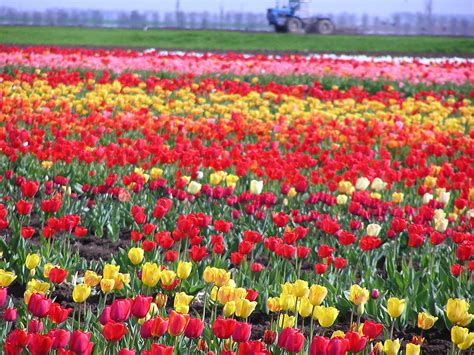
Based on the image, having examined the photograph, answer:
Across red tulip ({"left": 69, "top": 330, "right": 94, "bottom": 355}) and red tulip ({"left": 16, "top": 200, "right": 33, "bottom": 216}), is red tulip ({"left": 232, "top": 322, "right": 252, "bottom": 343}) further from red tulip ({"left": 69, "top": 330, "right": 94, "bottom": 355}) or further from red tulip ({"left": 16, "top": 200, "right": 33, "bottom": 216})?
red tulip ({"left": 16, "top": 200, "right": 33, "bottom": 216})

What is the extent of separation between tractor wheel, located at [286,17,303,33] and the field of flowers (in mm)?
29395

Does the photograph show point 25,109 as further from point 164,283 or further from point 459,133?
point 164,283

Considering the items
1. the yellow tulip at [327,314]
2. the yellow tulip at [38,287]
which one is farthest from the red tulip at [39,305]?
the yellow tulip at [327,314]

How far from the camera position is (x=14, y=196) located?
→ 4.66 m

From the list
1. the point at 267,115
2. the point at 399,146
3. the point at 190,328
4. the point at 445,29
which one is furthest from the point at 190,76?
the point at 445,29

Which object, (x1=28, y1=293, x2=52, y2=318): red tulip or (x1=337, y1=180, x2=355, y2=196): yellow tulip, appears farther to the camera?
(x1=337, y1=180, x2=355, y2=196): yellow tulip

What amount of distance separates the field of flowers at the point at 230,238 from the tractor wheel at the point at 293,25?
2939cm

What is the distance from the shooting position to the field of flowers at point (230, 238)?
7.76 feet

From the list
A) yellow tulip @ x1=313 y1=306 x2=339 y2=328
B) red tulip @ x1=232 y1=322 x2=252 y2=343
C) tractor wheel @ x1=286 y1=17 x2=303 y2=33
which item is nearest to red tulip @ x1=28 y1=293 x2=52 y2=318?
red tulip @ x1=232 y1=322 x2=252 y2=343

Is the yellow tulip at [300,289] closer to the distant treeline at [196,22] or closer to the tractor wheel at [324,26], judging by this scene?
the tractor wheel at [324,26]

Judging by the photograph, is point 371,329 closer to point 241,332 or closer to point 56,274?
point 241,332

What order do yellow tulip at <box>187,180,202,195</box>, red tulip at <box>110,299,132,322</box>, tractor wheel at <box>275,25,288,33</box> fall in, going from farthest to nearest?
tractor wheel at <box>275,25,288,33</box> → yellow tulip at <box>187,180,202,195</box> → red tulip at <box>110,299,132,322</box>

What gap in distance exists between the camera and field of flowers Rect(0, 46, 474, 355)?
2.37m

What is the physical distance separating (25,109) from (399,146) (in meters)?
3.46
